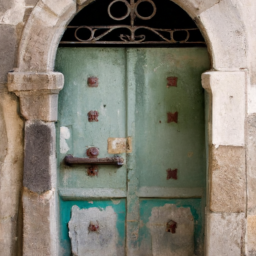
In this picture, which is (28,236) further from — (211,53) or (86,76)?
(211,53)

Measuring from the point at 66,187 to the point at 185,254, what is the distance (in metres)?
1.19

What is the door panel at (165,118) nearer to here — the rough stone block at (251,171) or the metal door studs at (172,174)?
the metal door studs at (172,174)

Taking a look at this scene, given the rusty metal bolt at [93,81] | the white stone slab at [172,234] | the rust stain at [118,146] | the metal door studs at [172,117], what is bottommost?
the white stone slab at [172,234]

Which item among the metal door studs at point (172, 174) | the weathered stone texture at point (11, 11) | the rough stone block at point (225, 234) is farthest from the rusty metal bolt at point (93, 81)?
the rough stone block at point (225, 234)

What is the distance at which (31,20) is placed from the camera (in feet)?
10.3

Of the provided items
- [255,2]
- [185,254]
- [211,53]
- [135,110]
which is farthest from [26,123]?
[255,2]

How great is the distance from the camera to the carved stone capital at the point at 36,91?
310cm

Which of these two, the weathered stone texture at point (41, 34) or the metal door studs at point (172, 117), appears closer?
the weathered stone texture at point (41, 34)

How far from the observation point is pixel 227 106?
3.06 m

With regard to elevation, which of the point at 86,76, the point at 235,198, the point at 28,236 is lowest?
the point at 28,236

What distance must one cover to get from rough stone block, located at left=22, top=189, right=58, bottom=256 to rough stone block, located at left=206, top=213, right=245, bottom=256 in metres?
1.23

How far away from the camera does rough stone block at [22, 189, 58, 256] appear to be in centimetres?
317

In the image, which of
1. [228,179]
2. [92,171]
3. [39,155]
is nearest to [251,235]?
[228,179]

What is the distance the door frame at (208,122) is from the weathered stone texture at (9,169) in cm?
9
